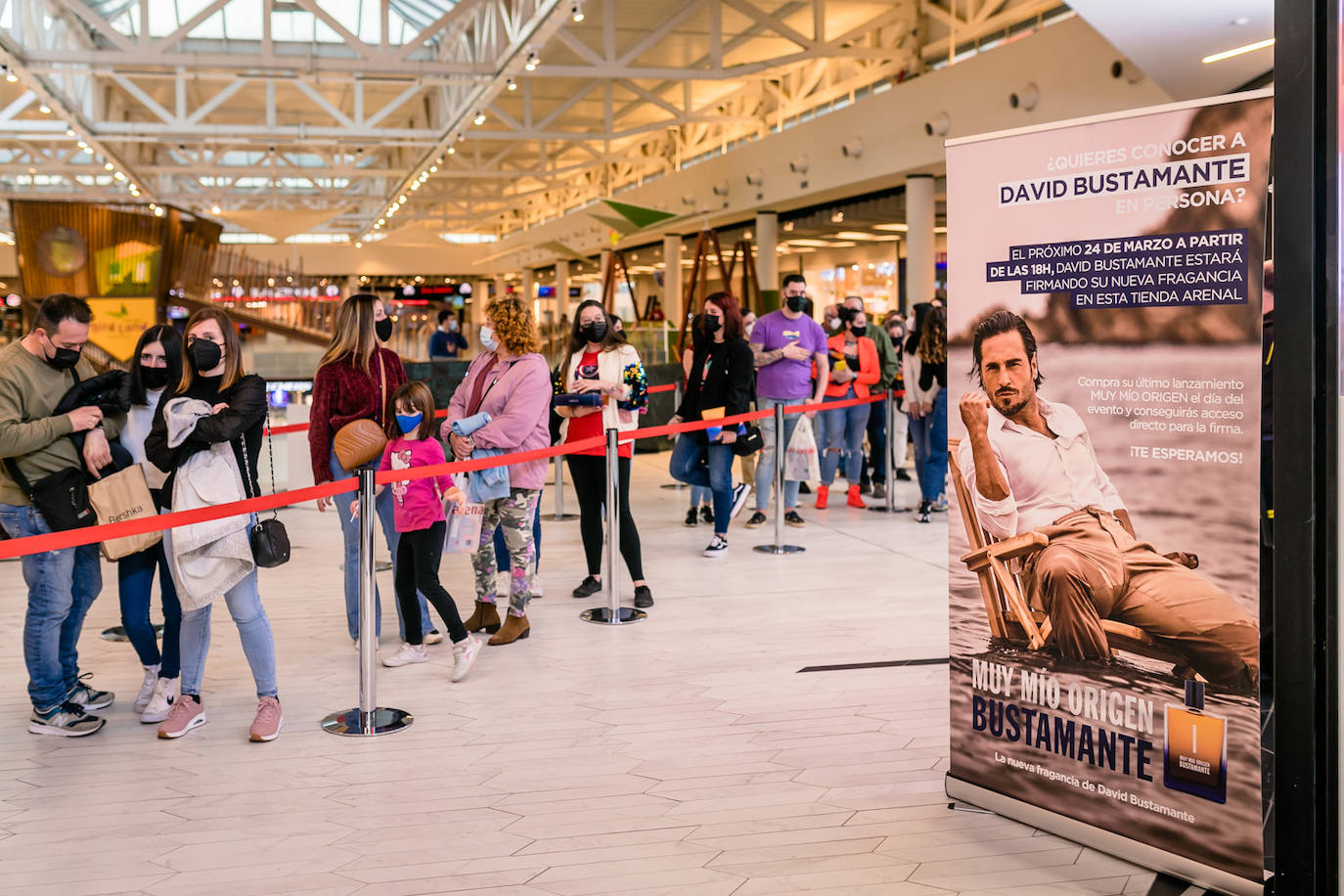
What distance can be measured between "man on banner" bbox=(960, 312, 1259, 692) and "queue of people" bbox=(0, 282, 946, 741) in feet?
7.29

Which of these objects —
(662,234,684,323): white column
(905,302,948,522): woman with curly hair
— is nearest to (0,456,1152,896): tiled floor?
(905,302,948,522): woman with curly hair

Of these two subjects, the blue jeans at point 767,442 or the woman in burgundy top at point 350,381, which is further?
the blue jeans at point 767,442

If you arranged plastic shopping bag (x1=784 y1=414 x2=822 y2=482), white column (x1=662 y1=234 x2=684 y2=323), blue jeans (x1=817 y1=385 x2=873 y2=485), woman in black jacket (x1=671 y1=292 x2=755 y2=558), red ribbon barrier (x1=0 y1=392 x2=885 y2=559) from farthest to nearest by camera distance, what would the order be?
white column (x1=662 y1=234 x2=684 y2=323) < blue jeans (x1=817 y1=385 x2=873 y2=485) < plastic shopping bag (x1=784 y1=414 x2=822 y2=482) < woman in black jacket (x1=671 y1=292 x2=755 y2=558) < red ribbon barrier (x1=0 y1=392 x2=885 y2=559)

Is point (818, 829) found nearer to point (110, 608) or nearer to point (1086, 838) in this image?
point (1086, 838)

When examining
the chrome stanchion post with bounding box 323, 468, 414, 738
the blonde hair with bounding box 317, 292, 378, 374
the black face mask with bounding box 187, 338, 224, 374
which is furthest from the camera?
the blonde hair with bounding box 317, 292, 378, 374

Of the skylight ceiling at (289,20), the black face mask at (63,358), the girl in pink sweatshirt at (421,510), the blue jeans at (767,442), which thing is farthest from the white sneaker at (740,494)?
the skylight ceiling at (289,20)

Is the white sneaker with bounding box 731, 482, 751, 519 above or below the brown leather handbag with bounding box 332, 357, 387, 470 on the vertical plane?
below

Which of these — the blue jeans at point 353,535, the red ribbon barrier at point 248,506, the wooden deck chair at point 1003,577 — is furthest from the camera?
the blue jeans at point 353,535

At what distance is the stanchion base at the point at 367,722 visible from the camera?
13.7 ft

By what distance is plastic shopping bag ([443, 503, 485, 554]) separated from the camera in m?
4.93

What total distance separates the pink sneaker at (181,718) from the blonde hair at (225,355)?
113 centimetres

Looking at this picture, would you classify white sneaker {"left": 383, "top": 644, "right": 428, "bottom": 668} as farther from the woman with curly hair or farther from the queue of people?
the woman with curly hair

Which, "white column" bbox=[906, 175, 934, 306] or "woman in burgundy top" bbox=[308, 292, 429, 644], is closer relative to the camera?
"woman in burgundy top" bbox=[308, 292, 429, 644]

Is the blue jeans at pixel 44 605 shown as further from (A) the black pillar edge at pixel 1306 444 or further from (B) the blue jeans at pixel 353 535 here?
(A) the black pillar edge at pixel 1306 444
